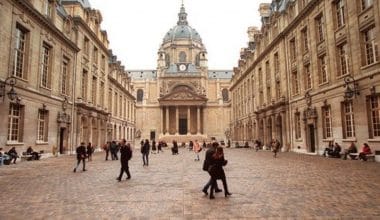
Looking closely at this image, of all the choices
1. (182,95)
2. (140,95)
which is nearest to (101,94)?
(182,95)

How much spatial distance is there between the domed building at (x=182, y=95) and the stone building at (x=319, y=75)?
32.4 metres

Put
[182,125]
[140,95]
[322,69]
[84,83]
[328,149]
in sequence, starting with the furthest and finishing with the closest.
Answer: [140,95]
[182,125]
[84,83]
[322,69]
[328,149]

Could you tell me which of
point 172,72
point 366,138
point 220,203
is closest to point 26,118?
point 220,203

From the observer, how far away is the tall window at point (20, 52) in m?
19.7

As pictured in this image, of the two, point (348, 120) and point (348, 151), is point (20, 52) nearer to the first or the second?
point (348, 151)

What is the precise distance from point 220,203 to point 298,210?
182 centimetres

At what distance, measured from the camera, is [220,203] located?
710 centimetres

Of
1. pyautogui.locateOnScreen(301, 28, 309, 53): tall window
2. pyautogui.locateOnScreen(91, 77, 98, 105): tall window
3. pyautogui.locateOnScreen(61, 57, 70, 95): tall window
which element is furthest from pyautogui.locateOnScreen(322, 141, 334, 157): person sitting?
pyautogui.locateOnScreen(91, 77, 98, 105): tall window

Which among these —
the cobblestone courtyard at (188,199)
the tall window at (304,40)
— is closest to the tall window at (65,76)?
the cobblestone courtyard at (188,199)

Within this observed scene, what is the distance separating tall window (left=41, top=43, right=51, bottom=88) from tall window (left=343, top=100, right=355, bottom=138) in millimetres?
23018

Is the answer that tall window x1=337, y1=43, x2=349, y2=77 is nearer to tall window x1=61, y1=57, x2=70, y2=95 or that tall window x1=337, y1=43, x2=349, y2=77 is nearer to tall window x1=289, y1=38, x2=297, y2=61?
tall window x1=289, y1=38, x2=297, y2=61

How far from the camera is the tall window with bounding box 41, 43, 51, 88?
23.2 m

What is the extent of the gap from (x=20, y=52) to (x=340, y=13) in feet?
75.4

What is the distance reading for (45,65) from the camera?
23.7 metres
